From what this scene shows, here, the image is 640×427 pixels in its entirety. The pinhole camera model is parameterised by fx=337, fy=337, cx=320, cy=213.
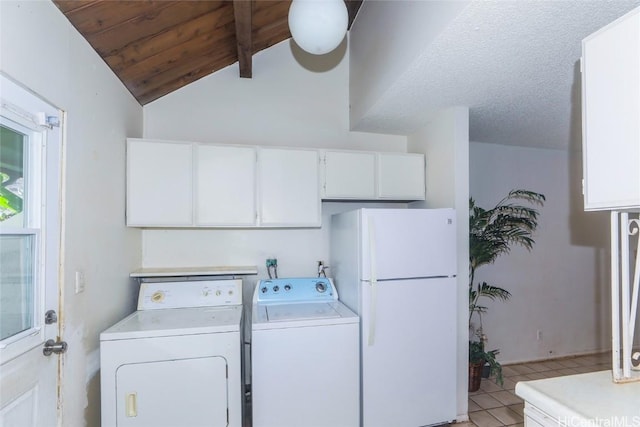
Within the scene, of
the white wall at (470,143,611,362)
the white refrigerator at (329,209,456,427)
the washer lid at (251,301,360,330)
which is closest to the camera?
the washer lid at (251,301,360,330)

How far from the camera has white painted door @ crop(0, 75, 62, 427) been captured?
4.30 ft

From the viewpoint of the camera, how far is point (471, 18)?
1.52 metres

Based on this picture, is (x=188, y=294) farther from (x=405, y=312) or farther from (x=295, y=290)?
(x=405, y=312)

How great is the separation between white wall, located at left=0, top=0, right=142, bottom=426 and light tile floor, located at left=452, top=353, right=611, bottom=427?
8.24ft

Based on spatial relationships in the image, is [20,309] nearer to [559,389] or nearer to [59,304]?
[59,304]

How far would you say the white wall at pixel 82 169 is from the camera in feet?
4.63

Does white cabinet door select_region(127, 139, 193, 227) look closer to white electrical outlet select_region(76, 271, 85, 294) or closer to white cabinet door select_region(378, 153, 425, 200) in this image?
white electrical outlet select_region(76, 271, 85, 294)

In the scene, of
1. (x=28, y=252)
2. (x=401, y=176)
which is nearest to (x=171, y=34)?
(x=28, y=252)

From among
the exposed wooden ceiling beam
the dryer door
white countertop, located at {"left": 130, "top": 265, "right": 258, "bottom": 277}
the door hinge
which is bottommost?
the dryer door

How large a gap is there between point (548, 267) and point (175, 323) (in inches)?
150

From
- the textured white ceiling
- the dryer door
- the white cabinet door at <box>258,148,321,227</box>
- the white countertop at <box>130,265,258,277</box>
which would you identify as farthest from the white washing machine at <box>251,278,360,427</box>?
the textured white ceiling

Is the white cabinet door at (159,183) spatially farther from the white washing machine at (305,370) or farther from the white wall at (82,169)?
the white washing machine at (305,370)

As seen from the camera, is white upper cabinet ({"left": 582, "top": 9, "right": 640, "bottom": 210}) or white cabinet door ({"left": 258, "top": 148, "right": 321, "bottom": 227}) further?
white cabinet door ({"left": 258, "top": 148, "right": 321, "bottom": 227})

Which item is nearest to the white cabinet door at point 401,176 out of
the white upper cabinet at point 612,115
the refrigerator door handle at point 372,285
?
the refrigerator door handle at point 372,285
